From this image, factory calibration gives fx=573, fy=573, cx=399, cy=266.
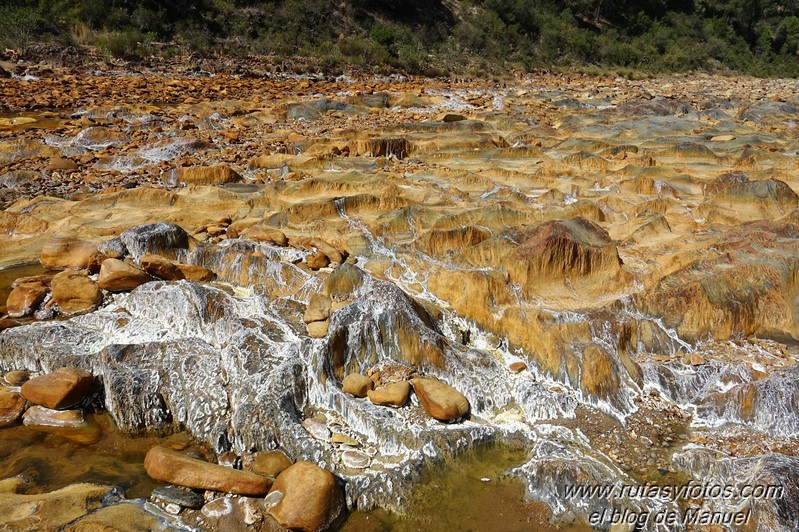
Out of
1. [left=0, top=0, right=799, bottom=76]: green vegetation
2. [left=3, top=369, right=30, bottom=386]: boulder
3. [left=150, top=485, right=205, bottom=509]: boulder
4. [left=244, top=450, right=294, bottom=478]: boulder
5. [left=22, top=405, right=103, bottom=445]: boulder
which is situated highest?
[left=0, top=0, right=799, bottom=76]: green vegetation

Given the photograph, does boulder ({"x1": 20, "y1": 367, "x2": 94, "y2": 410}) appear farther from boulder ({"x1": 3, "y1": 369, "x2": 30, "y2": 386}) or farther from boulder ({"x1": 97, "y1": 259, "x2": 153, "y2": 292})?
boulder ({"x1": 97, "y1": 259, "x2": 153, "y2": 292})

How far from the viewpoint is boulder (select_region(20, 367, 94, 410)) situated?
5312 mm

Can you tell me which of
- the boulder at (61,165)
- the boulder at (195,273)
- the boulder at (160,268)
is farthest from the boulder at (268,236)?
the boulder at (61,165)

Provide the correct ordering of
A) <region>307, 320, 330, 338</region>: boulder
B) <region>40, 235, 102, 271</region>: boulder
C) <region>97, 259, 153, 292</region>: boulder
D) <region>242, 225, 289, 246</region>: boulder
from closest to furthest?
<region>307, 320, 330, 338</region>: boulder < <region>97, 259, 153, 292</region>: boulder < <region>40, 235, 102, 271</region>: boulder < <region>242, 225, 289, 246</region>: boulder

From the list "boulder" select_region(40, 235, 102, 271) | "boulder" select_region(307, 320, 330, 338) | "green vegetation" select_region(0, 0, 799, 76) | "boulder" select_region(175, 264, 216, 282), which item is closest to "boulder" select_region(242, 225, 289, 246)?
"boulder" select_region(175, 264, 216, 282)

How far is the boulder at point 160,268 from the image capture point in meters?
7.20

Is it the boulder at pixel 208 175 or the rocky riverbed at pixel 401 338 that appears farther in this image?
the boulder at pixel 208 175

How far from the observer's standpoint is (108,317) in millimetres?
6609

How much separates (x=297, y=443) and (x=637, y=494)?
2800mm

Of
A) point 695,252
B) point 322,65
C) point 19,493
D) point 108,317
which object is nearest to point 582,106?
point 322,65

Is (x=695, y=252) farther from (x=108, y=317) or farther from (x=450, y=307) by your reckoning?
(x=108, y=317)

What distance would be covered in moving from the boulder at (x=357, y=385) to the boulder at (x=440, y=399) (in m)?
0.45

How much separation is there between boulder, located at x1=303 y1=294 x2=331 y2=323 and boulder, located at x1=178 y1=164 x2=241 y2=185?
5.56m

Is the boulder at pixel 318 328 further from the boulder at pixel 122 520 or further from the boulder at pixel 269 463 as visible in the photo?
the boulder at pixel 122 520
